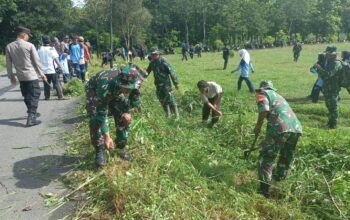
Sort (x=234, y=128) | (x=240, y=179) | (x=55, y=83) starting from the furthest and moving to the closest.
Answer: (x=55, y=83), (x=234, y=128), (x=240, y=179)

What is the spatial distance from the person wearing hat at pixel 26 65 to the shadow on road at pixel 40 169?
6.44ft

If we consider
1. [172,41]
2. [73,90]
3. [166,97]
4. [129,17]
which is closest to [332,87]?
[166,97]

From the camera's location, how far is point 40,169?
521 centimetres

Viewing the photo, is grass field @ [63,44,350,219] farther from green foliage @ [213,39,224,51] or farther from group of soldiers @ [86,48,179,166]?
green foliage @ [213,39,224,51]

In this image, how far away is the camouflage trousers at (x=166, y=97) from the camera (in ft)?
27.5

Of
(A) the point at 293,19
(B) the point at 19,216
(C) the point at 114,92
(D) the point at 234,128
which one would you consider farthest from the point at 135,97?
(A) the point at 293,19

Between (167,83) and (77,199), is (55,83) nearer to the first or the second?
(167,83)

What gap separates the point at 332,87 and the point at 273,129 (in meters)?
4.27

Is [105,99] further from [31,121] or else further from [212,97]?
[212,97]

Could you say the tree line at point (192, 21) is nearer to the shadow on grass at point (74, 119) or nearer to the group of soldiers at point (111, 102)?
the shadow on grass at point (74, 119)

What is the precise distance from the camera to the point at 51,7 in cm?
4784

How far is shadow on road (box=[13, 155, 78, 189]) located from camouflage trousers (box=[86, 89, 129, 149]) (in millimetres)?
747

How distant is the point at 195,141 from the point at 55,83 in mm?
5088

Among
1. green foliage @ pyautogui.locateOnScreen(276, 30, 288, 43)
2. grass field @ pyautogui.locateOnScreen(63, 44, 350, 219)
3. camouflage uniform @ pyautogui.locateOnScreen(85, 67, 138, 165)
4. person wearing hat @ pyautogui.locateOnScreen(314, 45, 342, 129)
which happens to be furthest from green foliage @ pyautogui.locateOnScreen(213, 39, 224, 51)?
camouflage uniform @ pyautogui.locateOnScreen(85, 67, 138, 165)
